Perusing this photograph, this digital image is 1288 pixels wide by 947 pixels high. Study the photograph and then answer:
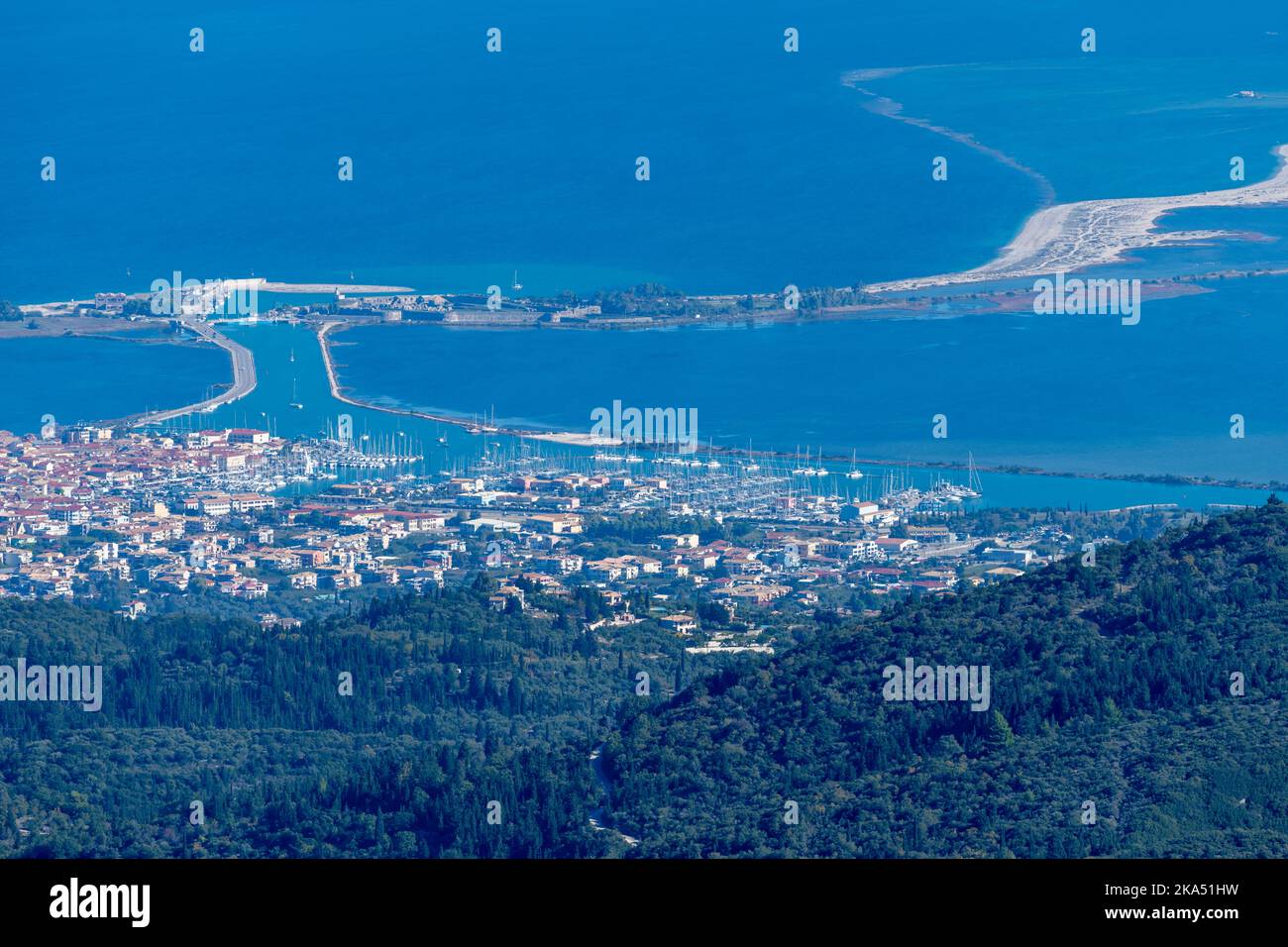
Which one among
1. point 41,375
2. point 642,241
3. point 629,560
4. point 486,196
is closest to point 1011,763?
point 629,560

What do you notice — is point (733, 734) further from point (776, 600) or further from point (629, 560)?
point (629, 560)

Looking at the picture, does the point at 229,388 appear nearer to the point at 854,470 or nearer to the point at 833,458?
the point at 833,458

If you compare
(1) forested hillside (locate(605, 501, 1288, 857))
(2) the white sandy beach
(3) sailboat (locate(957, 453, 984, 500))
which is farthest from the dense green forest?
(2) the white sandy beach

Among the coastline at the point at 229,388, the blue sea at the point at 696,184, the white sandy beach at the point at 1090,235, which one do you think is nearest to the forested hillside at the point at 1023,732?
the blue sea at the point at 696,184

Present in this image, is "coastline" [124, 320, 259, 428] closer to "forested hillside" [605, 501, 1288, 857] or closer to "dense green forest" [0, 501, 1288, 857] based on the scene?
Result: "dense green forest" [0, 501, 1288, 857]

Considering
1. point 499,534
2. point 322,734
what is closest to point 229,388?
point 499,534

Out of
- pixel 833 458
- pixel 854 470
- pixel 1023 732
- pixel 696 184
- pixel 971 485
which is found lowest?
pixel 1023 732
